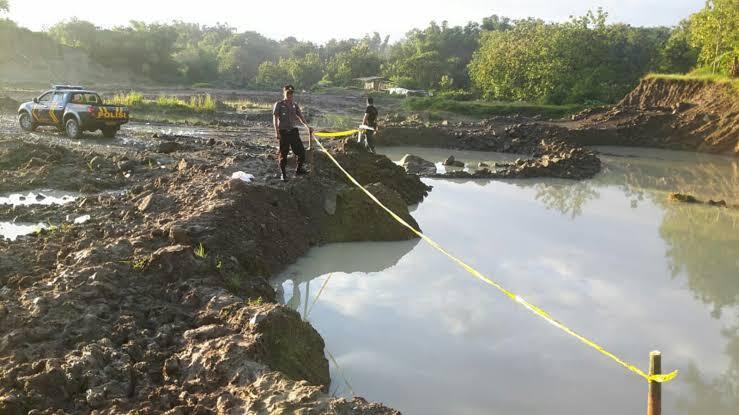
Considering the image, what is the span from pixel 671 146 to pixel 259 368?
29487 millimetres

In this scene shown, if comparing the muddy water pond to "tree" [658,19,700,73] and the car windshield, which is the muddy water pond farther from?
"tree" [658,19,700,73]

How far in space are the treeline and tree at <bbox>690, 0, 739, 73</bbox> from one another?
0.06 meters

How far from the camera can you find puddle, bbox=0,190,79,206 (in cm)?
1091

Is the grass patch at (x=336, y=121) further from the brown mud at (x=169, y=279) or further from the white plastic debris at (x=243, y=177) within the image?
the white plastic debris at (x=243, y=177)

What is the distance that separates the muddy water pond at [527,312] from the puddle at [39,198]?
533 cm

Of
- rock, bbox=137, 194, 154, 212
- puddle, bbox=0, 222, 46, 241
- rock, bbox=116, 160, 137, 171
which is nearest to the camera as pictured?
rock, bbox=137, 194, 154, 212

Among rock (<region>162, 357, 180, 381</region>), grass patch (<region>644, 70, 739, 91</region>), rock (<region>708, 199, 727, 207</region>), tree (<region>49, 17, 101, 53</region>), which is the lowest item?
rock (<region>708, 199, 727, 207</region>)

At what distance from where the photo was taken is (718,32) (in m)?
33.3

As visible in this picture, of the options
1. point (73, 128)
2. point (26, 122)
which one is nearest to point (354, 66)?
point (26, 122)

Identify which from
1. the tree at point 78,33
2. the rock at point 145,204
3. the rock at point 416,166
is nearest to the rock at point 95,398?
the rock at point 145,204

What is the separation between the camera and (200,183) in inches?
407

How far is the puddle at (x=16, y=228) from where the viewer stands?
29.7ft

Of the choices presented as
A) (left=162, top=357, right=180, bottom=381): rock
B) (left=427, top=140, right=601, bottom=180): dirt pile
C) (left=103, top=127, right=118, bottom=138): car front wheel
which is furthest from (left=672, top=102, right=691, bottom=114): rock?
(left=162, top=357, right=180, bottom=381): rock

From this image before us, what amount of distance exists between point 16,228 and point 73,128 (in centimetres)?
1097
